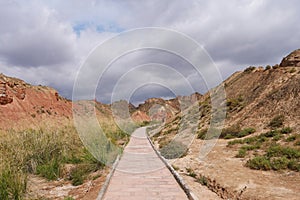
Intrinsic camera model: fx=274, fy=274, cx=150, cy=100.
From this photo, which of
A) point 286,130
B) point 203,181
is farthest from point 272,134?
point 203,181

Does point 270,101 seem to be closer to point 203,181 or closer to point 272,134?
point 272,134

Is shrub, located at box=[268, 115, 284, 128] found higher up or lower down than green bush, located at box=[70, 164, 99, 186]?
higher up

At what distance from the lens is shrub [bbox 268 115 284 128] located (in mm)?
15087

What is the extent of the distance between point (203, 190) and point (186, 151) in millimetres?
6117

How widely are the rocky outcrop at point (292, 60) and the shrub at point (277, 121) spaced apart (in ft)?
34.1

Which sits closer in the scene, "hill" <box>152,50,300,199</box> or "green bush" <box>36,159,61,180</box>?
"hill" <box>152,50,300,199</box>

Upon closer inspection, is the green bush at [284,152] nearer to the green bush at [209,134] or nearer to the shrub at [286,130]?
the shrub at [286,130]

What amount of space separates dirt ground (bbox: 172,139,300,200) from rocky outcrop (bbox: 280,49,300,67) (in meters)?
18.0

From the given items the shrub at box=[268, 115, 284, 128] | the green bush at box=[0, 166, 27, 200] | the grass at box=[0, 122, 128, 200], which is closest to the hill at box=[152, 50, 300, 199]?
the shrub at box=[268, 115, 284, 128]

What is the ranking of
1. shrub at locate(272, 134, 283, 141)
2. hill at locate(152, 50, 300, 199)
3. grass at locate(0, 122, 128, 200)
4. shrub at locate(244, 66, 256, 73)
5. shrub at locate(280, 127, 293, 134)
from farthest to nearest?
shrub at locate(244, 66, 256, 73)
shrub at locate(280, 127, 293, 134)
shrub at locate(272, 134, 283, 141)
grass at locate(0, 122, 128, 200)
hill at locate(152, 50, 300, 199)

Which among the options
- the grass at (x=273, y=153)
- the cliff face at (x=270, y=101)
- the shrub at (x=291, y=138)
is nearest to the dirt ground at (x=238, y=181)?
the grass at (x=273, y=153)

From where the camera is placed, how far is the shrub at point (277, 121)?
15087 mm

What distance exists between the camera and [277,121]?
1545 cm

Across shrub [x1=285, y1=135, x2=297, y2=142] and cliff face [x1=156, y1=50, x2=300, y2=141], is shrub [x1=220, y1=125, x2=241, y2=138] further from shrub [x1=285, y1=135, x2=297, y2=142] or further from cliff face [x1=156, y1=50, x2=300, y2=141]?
shrub [x1=285, y1=135, x2=297, y2=142]
